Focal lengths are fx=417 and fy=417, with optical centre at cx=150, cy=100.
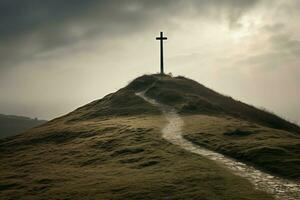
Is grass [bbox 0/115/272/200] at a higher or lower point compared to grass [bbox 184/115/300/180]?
lower

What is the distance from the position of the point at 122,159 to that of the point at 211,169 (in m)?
10.1

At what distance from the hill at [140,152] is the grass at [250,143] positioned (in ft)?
0.25

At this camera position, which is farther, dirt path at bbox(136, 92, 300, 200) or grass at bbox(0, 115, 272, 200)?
grass at bbox(0, 115, 272, 200)

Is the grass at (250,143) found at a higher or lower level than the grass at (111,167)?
higher

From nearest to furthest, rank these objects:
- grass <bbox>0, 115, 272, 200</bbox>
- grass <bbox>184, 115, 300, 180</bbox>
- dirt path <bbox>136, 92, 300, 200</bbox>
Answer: dirt path <bbox>136, 92, 300, 200</bbox> < grass <bbox>0, 115, 272, 200</bbox> < grass <bbox>184, 115, 300, 180</bbox>

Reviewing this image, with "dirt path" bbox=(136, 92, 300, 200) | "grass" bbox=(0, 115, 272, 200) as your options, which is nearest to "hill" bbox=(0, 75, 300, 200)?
"grass" bbox=(0, 115, 272, 200)

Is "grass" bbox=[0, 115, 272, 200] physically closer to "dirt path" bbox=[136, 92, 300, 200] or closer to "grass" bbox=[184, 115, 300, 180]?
"dirt path" bbox=[136, 92, 300, 200]

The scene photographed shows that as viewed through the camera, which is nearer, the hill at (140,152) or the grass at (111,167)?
the grass at (111,167)

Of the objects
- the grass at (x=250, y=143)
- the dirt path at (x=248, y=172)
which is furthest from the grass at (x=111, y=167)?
the grass at (x=250, y=143)

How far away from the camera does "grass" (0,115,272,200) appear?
91.2ft

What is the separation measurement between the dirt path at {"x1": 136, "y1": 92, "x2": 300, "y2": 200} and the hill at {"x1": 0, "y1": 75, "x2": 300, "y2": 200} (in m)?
0.71

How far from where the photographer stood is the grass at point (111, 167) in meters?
27.8

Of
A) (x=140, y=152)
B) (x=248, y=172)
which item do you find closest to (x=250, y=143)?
(x=248, y=172)

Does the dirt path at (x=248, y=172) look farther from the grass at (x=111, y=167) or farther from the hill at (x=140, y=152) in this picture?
the grass at (x=111, y=167)
